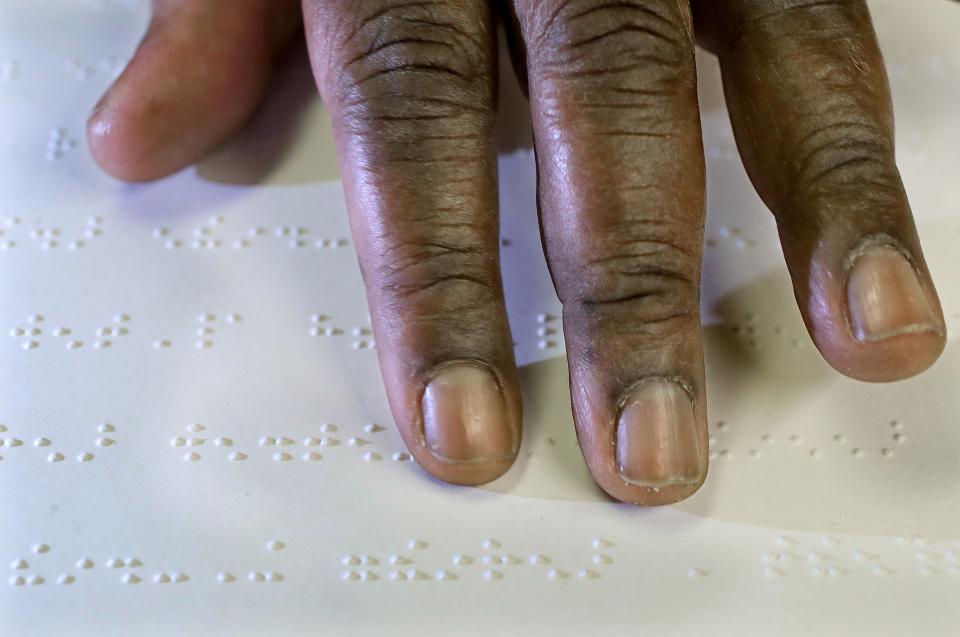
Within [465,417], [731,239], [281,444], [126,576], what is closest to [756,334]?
[731,239]

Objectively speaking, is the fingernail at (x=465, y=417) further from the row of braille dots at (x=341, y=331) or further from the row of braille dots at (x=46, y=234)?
the row of braille dots at (x=46, y=234)

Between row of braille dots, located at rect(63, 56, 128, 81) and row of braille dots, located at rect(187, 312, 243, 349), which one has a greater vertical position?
row of braille dots, located at rect(63, 56, 128, 81)

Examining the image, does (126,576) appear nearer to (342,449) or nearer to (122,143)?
(342,449)

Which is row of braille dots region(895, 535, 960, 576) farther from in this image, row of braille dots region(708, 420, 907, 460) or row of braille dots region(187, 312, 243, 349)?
row of braille dots region(187, 312, 243, 349)

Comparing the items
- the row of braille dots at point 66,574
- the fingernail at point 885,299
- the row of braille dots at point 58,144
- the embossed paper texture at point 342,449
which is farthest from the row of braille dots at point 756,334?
the row of braille dots at point 58,144

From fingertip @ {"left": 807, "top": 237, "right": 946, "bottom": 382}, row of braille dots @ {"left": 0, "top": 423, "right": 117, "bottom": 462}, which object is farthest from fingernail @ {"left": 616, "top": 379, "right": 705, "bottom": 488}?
row of braille dots @ {"left": 0, "top": 423, "right": 117, "bottom": 462}

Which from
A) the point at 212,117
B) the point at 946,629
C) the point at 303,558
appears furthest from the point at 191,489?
the point at 946,629

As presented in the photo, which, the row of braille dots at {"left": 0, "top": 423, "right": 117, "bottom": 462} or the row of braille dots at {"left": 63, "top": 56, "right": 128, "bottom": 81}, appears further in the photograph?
the row of braille dots at {"left": 63, "top": 56, "right": 128, "bottom": 81}
